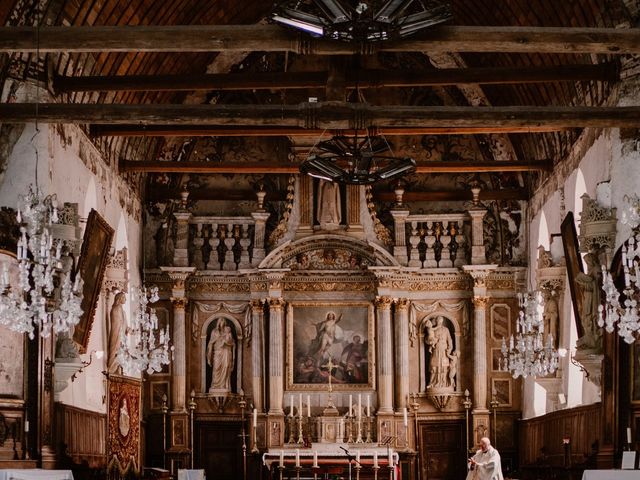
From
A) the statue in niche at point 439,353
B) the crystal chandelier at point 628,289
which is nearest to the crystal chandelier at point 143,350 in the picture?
the statue in niche at point 439,353

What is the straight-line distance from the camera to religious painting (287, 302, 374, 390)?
89.1ft

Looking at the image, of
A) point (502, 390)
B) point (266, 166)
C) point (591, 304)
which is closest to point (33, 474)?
point (591, 304)

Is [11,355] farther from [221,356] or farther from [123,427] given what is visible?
[221,356]

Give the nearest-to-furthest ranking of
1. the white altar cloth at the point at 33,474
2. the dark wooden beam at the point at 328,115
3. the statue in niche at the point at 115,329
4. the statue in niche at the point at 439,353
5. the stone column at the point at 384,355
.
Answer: the white altar cloth at the point at 33,474, the dark wooden beam at the point at 328,115, the statue in niche at the point at 115,329, the stone column at the point at 384,355, the statue in niche at the point at 439,353

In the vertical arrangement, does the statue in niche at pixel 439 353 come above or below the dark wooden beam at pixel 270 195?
below

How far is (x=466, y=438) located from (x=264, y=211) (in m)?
6.74

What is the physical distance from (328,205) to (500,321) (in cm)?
469

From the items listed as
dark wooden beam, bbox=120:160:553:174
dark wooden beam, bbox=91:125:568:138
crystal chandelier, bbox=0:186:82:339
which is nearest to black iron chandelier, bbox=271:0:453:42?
crystal chandelier, bbox=0:186:82:339

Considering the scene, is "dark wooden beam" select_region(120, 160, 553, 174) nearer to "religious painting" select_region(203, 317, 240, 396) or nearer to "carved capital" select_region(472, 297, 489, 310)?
"carved capital" select_region(472, 297, 489, 310)

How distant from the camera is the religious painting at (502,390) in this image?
2728 cm

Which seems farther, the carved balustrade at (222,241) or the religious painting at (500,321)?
the carved balustrade at (222,241)

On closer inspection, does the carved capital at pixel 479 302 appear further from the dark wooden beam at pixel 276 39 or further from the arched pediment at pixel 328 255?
the dark wooden beam at pixel 276 39

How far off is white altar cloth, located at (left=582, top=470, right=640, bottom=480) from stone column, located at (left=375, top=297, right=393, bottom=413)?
9.85m

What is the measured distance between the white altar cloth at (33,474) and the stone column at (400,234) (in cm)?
1181
